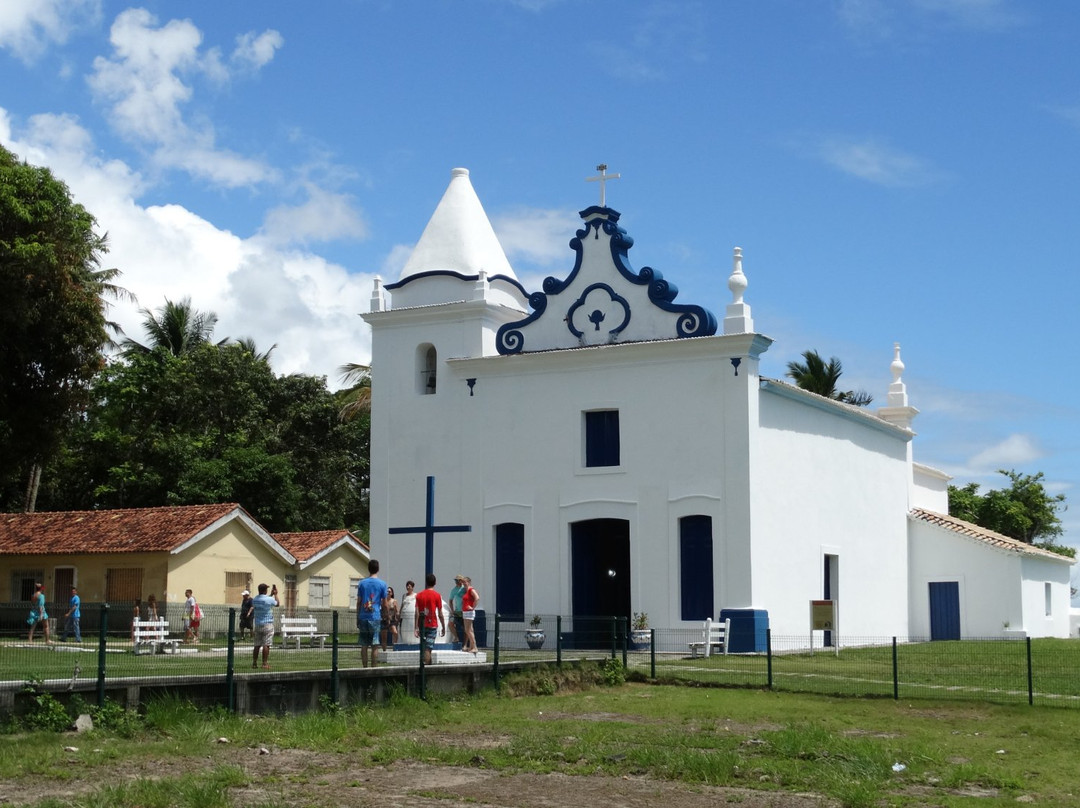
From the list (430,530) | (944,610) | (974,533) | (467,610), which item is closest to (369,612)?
(467,610)

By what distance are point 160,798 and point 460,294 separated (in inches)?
850

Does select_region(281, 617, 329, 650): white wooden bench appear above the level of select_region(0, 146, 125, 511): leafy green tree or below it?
below

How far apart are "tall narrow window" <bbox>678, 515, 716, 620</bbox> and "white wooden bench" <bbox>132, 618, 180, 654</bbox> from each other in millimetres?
10394

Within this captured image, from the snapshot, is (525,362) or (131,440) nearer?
(525,362)

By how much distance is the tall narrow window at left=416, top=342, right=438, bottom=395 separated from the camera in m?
32.7

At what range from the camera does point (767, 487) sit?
29281 mm

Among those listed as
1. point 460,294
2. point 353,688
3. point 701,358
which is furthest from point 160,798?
point 460,294

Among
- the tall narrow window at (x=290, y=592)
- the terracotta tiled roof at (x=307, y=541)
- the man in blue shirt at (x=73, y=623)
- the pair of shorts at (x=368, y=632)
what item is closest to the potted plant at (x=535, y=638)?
the pair of shorts at (x=368, y=632)

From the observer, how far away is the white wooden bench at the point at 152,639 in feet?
71.6

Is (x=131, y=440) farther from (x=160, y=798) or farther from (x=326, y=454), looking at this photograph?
(x=160, y=798)

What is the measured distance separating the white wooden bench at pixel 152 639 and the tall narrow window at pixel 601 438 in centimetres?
981

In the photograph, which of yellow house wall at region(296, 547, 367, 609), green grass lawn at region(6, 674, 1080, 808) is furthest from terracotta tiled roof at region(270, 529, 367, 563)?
green grass lawn at region(6, 674, 1080, 808)

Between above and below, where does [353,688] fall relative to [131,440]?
below

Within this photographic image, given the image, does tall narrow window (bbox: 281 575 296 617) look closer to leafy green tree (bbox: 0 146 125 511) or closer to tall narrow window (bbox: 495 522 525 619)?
leafy green tree (bbox: 0 146 125 511)
